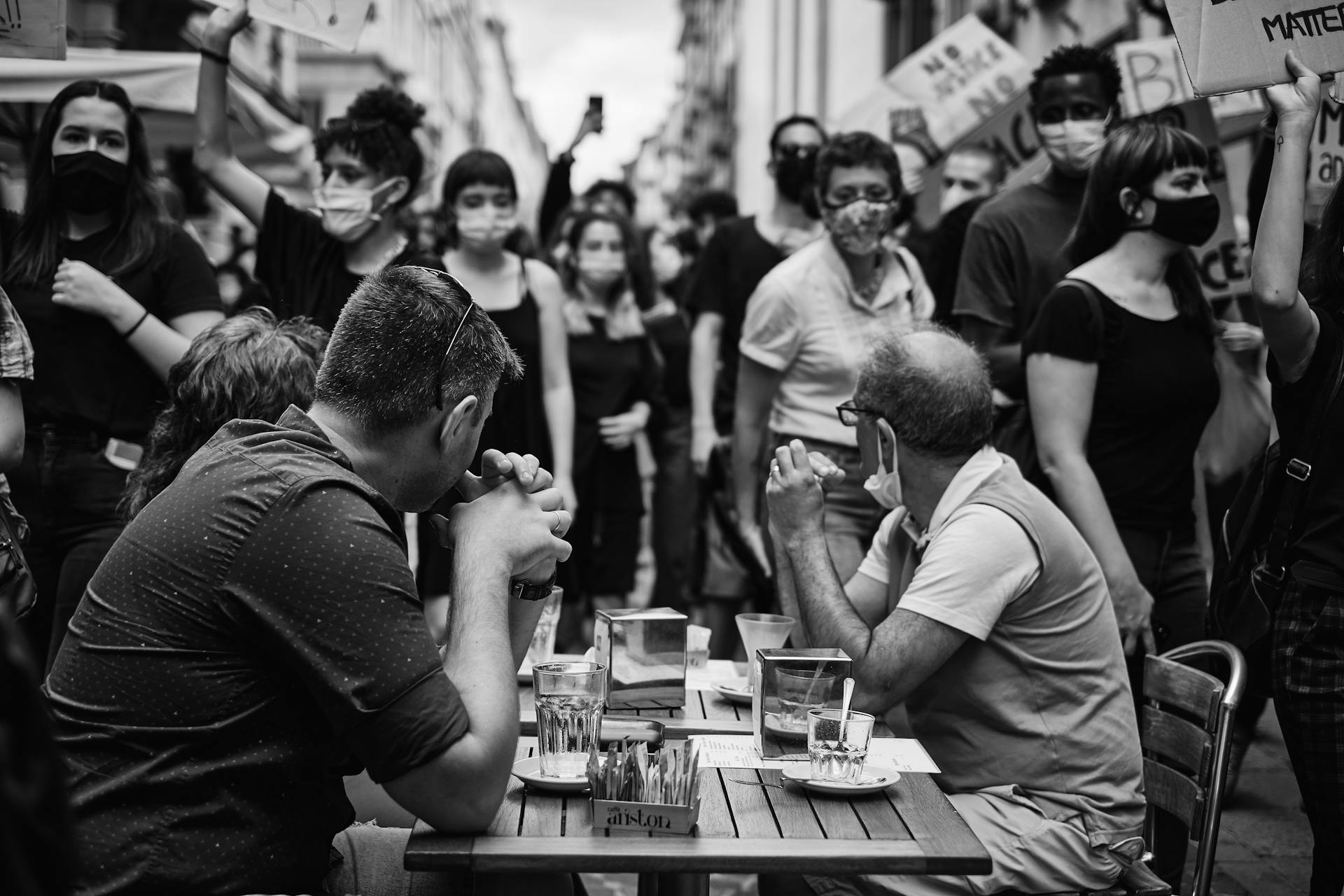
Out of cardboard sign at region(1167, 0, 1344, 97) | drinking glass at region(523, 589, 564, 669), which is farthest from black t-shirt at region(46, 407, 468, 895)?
cardboard sign at region(1167, 0, 1344, 97)

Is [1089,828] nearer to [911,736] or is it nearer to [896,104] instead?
[911,736]

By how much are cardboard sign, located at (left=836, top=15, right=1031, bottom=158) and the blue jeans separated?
443 cm

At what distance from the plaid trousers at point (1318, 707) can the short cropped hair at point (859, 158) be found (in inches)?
87.3

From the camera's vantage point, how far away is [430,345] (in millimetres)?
2211

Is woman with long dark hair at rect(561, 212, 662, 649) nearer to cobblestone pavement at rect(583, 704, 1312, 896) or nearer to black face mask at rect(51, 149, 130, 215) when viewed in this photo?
cobblestone pavement at rect(583, 704, 1312, 896)

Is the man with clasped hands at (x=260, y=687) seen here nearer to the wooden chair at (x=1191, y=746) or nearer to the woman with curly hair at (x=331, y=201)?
the wooden chair at (x=1191, y=746)

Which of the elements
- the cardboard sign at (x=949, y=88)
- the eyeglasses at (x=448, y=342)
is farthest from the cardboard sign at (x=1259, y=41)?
the cardboard sign at (x=949, y=88)

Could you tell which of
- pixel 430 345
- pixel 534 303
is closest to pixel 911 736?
pixel 430 345

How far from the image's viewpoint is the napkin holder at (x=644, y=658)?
284 cm

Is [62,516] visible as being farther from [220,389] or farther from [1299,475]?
[1299,475]

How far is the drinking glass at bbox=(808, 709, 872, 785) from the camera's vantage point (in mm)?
2350

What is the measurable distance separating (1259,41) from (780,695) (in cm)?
179

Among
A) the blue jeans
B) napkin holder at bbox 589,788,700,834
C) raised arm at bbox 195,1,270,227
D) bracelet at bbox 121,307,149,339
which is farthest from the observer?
raised arm at bbox 195,1,270,227

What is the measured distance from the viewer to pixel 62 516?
3.67 meters
